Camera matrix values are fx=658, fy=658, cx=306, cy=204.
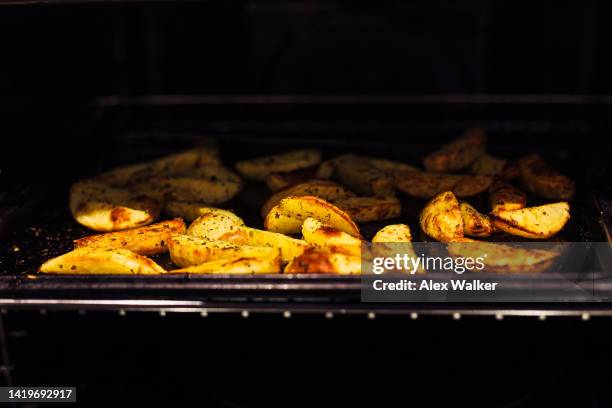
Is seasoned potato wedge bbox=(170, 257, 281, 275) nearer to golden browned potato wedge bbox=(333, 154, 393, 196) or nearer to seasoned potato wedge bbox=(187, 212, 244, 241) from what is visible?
seasoned potato wedge bbox=(187, 212, 244, 241)

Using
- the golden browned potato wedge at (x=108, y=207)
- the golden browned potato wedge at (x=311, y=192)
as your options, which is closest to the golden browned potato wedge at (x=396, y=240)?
the golden browned potato wedge at (x=311, y=192)

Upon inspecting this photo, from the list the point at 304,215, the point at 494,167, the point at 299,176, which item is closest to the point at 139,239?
the point at 304,215

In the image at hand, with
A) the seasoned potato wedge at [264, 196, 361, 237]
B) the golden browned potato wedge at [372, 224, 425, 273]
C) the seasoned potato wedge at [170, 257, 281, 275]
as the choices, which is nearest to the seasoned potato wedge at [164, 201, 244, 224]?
the seasoned potato wedge at [264, 196, 361, 237]

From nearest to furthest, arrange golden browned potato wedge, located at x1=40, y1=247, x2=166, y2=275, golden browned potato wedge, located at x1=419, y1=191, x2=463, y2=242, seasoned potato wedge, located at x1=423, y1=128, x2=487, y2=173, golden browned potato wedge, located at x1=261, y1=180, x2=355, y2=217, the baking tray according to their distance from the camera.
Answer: the baking tray
golden browned potato wedge, located at x1=40, y1=247, x2=166, y2=275
golden browned potato wedge, located at x1=419, y1=191, x2=463, y2=242
golden browned potato wedge, located at x1=261, y1=180, x2=355, y2=217
seasoned potato wedge, located at x1=423, y1=128, x2=487, y2=173

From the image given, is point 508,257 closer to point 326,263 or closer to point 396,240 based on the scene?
point 396,240

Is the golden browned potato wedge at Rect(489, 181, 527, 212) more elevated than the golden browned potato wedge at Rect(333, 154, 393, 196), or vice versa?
the golden browned potato wedge at Rect(333, 154, 393, 196)

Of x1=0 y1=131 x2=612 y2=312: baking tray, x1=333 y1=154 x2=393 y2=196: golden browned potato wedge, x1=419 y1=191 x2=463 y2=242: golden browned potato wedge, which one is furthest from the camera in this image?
x1=333 y1=154 x2=393 y2=196: golden browned potato wedge
